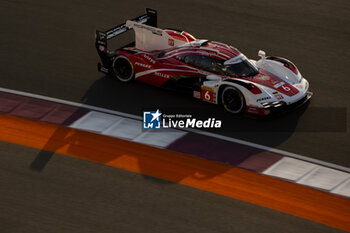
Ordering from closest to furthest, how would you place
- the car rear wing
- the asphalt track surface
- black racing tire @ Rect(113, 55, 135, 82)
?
the asphalt track surface → black racing tire @ Rect(113, 55, 135, 82) → the car rear wing

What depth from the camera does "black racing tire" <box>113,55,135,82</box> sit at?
1623 cm

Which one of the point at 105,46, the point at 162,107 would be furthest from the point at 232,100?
the point at 105,46

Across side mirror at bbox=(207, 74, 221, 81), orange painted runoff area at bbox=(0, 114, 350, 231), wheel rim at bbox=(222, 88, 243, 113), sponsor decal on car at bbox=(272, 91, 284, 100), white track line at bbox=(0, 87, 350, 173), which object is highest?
side mirror at bbox=(207, 74, 221, 81)

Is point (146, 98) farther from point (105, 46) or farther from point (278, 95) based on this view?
point (278, 95)

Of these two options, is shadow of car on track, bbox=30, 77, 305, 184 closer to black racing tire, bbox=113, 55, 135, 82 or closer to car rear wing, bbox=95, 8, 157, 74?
black racing tire, bbox=113, 55, 135, 82

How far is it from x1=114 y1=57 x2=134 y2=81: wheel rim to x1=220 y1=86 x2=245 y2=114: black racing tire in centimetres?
309

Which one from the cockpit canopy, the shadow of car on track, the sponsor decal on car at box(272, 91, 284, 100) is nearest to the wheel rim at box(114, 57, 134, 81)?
the shadow of car on track

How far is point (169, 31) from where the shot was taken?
1652cm

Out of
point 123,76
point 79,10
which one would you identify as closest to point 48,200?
point 123,76

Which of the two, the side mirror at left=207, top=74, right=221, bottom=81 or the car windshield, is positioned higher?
the car windshield

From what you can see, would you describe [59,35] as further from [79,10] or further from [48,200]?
[48,200]

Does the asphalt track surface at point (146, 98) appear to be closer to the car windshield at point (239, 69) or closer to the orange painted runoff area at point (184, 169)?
the orange painted runoff area at point (184, 169)

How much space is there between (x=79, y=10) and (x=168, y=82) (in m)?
7.08

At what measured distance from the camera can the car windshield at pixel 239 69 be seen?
1489cm
